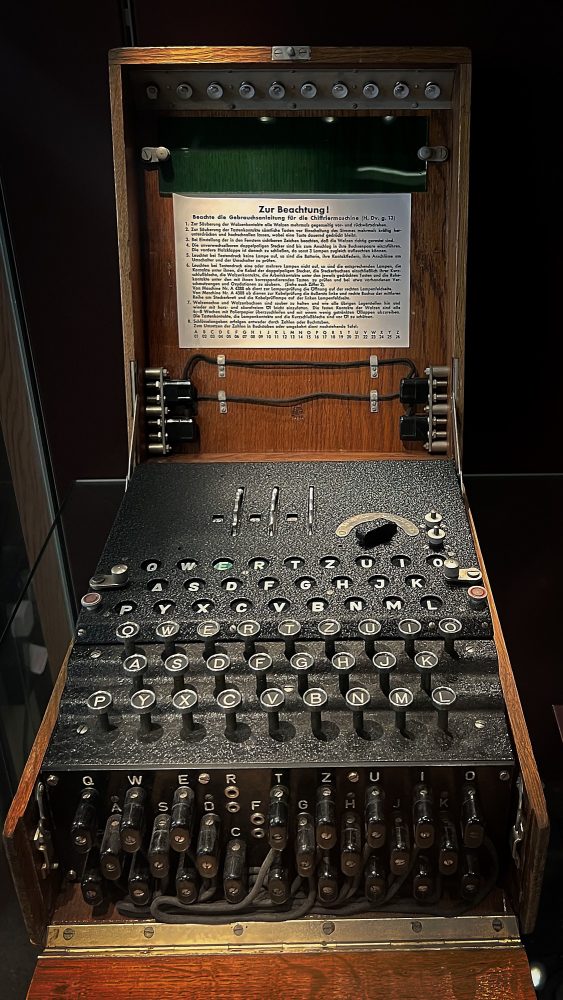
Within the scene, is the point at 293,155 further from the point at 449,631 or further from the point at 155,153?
the point at 449,631

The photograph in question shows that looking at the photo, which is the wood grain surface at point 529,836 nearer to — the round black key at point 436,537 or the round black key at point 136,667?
the round black key at point 436,537

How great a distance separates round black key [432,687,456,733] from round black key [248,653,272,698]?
11.6 inches

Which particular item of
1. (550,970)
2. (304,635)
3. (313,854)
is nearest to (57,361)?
(304,635)

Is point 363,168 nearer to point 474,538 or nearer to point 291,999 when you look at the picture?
point 474,538

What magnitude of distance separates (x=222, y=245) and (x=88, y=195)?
1.41 feet

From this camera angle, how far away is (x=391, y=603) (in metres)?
1.72

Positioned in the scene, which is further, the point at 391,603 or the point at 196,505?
the point at 196,505

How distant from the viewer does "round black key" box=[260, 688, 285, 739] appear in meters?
1.46

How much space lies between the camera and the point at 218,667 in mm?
1537

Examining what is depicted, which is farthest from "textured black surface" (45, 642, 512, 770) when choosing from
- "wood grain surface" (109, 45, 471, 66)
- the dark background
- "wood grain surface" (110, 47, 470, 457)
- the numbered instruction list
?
"wood grain surface" (109, 45, 471, 66)

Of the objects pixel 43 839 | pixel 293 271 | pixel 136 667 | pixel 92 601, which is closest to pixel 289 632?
pixel 136 667

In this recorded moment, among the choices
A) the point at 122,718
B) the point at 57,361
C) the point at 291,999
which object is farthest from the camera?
the point at 57,361

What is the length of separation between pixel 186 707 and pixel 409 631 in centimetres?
43

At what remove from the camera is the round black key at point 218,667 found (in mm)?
1536
